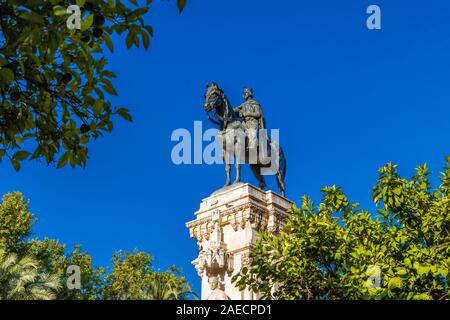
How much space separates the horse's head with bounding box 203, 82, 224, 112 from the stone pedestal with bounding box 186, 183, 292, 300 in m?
2.99

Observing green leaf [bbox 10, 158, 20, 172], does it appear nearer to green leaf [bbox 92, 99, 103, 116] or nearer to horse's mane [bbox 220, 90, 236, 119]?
green leaf [bbox 92, 99, 103, 116]

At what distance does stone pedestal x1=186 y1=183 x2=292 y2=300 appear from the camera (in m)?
20.5

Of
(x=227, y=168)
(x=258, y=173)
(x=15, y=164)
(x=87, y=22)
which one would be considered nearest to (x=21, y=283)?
(x=227, y=168)

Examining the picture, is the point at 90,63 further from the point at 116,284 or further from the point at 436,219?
the point at 116,284

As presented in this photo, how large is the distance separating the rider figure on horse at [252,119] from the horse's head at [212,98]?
1186 millimetres

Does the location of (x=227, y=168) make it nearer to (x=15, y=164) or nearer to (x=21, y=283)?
(x=21, y=283)

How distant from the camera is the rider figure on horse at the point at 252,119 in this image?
23.1 metres

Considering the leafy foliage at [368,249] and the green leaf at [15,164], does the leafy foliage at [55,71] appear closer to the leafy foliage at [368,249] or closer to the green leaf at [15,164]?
the green leaf at [15,164]

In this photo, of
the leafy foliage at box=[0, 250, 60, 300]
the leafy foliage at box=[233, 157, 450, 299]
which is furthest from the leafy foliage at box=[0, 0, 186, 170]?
the leafy foliage at box=[0, 250, 60, 300]

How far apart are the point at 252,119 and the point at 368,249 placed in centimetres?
887

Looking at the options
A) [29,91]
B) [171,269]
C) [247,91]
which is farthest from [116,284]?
[29,91]

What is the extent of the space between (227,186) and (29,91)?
14643 mm

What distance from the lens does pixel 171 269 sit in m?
56.0
